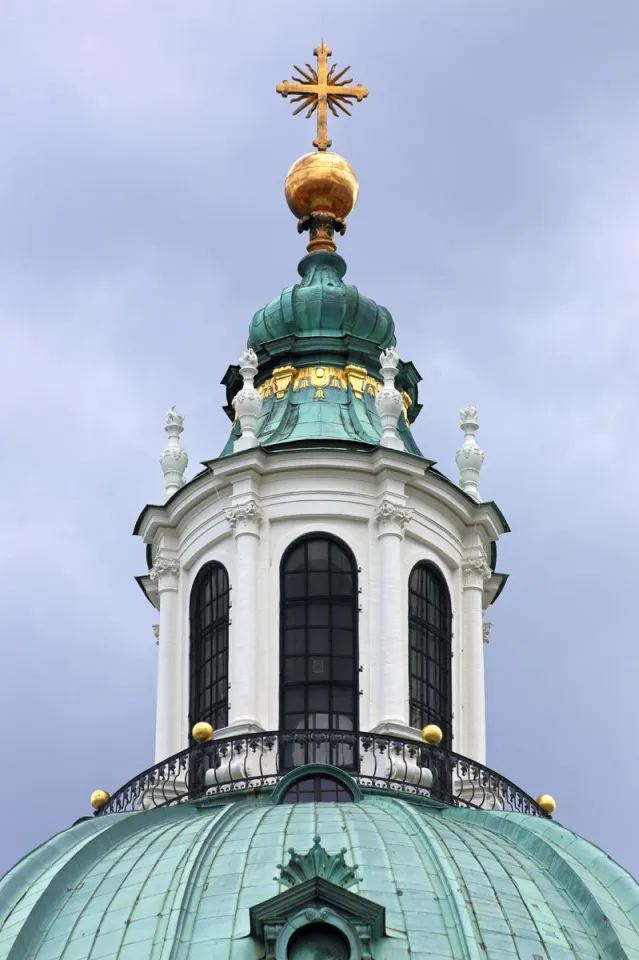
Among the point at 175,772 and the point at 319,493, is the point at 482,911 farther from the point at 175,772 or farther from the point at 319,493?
the point at 319,493

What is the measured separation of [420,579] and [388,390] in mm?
3009

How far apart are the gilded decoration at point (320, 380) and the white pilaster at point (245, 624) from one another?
118 inches

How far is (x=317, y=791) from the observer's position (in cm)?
4244

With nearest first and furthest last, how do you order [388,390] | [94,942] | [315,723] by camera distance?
[94,942], [315,723], [388,390]

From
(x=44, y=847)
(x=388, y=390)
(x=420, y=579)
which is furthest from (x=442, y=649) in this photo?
(x=44, y=847)

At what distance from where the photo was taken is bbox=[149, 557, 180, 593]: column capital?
158 feet

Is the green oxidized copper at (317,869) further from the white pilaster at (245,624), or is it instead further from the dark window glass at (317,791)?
the white pilaster at (245,624)

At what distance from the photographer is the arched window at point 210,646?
46000 mm

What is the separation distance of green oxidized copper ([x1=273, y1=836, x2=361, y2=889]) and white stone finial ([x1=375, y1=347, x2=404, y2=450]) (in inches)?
394

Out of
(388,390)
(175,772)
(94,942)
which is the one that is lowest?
(94,942)

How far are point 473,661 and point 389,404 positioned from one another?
417cm

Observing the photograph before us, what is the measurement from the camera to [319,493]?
46.9 m

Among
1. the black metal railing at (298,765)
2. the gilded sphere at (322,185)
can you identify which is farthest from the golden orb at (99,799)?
the gilded sphere at (322,185)

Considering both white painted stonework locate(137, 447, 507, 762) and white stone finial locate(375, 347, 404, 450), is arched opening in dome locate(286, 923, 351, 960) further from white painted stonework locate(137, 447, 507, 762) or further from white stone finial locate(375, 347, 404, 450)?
white stone finial locate(375, 347, 404, 450)
